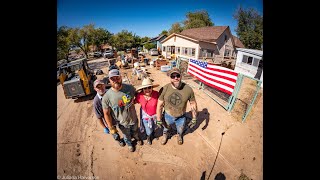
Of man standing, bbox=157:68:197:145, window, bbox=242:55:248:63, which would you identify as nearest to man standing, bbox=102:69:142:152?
man standing, bbox=157:68:197:145

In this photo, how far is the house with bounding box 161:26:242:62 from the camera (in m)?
19.7

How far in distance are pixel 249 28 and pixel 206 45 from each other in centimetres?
1484

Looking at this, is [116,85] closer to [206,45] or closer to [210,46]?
[206,45]

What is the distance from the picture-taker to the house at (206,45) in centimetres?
1966

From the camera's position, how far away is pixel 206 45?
19.8m

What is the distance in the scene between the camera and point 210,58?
67.6 feet

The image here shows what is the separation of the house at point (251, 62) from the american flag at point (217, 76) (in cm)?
602

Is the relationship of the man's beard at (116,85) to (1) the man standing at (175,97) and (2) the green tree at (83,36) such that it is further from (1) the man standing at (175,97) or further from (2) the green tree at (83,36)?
(2) the green tree at (83,36)

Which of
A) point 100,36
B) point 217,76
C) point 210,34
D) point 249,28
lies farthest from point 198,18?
point 217,76

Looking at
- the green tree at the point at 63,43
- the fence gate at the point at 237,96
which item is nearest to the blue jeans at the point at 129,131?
the fence gate at the point at 237,96

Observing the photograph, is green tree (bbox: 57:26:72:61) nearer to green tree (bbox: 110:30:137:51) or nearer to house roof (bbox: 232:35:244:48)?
green tree (bbox: 110:30:137:51)

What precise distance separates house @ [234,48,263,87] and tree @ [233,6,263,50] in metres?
19.0
